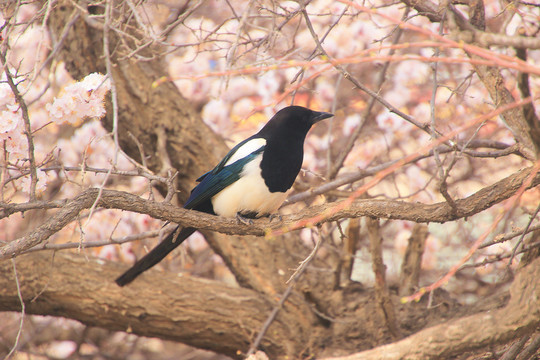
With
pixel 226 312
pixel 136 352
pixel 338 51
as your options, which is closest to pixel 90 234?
pixel 136 352

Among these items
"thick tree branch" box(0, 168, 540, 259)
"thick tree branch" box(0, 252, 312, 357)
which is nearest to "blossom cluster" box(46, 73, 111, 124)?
"thick tree branch" box(0, 168, 540, 259)

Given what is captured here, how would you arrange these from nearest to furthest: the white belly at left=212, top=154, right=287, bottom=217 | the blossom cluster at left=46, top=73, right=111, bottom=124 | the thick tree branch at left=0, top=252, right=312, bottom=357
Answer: the blossom cluster at left=46, top=73, right=111, bottom=124, the white belly at left=212, top=154, right=287, bottom=217, the thick tree branch at left=0, top=252, right=312, bottom=357

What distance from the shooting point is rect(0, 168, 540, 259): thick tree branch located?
2205 mm

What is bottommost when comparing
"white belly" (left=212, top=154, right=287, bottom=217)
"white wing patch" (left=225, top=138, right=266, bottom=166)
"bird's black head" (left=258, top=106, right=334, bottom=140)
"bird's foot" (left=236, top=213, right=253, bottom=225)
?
"bird's foot" (left=236, top=213, right=253, bottom=225)

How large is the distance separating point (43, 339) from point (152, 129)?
2377 mm

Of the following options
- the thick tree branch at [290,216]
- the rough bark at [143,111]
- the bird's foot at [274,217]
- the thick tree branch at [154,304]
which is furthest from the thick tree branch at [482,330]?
the rough bark at [143,111]

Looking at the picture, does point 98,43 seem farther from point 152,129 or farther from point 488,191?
point 488,191

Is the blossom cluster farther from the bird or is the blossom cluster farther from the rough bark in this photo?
the rough bark

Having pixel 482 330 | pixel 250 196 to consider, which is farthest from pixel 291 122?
pixel 482 330

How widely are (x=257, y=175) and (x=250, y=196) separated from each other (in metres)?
0.12

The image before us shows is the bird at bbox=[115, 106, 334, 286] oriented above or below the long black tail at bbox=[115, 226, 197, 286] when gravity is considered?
above

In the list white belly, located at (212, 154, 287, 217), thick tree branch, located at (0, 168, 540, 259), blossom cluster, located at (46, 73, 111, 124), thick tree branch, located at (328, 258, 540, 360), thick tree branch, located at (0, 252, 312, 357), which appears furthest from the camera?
thick tree branch, located at (0, 252, 312, 357)

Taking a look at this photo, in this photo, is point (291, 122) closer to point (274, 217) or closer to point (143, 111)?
point (274, 217)

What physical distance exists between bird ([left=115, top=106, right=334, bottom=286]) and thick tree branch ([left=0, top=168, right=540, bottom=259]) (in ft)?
1.08
